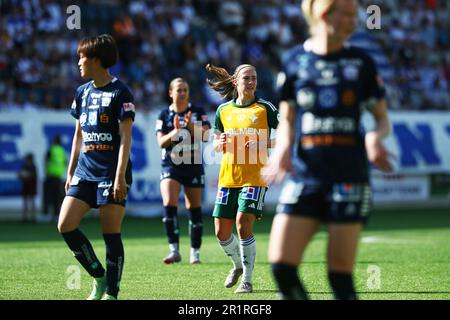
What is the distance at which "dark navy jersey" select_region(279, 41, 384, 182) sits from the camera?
6.50 meters

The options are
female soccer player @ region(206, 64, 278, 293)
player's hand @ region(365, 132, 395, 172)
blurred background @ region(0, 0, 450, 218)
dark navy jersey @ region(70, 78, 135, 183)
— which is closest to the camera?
player's hand @ region(365, 132, 395, 172)

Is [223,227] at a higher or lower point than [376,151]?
lower

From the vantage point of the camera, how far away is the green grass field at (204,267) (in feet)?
33.3

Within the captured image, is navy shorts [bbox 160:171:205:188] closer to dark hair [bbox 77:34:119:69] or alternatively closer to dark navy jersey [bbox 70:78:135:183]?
dark navy jersey [bbox 70:78:135:183]

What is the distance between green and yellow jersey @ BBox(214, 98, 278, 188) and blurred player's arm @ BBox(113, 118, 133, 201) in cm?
246

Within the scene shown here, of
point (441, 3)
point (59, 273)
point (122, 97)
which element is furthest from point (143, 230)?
point (441, 3)

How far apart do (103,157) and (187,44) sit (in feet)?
64.7

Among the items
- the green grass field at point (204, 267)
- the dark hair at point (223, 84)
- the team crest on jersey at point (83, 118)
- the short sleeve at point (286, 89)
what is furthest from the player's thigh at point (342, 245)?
the dark hair at point (223, 84)

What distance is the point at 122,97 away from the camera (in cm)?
882

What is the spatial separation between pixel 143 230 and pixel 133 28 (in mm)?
8843

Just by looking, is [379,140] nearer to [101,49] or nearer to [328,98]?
[328,98]

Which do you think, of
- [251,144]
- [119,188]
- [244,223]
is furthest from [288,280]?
[251,144]

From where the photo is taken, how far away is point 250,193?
10.8m

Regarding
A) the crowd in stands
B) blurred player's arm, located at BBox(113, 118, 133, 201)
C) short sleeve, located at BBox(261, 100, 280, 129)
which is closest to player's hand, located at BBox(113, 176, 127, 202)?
blurred player's arm, located at BBox(113, 118, 133, 201)
